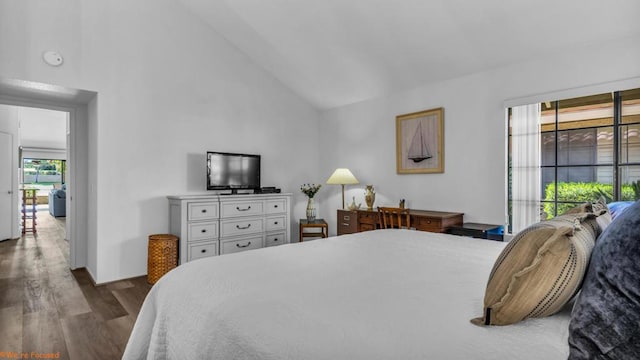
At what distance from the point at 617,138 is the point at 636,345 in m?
3.19

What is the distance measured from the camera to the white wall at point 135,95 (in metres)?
3.41

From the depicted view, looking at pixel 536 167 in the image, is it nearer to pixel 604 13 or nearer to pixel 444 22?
pixel 604 13

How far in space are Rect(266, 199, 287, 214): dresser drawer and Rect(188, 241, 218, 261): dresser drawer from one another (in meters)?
0.85

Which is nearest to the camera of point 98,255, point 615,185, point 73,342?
point 73,342

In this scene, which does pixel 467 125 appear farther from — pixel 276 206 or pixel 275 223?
pixel 275 223

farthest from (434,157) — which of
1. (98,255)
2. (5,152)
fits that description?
(5,152)

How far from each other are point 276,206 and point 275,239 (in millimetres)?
450

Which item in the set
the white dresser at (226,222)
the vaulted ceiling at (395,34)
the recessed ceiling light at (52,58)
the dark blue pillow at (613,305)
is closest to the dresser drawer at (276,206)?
the white dresser at (226,222)

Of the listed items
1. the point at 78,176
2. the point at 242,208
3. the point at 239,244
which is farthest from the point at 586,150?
the point at 78,176

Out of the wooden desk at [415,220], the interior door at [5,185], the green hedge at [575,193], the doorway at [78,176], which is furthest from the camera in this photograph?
the interior door at [5,185]

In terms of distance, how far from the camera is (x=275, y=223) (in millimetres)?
4660

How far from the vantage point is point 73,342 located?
2.32 meters

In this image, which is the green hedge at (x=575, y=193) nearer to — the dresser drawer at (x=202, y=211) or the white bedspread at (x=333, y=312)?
the white bedspread at (x=333, y=312)

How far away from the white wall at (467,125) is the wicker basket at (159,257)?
8.53 feet
